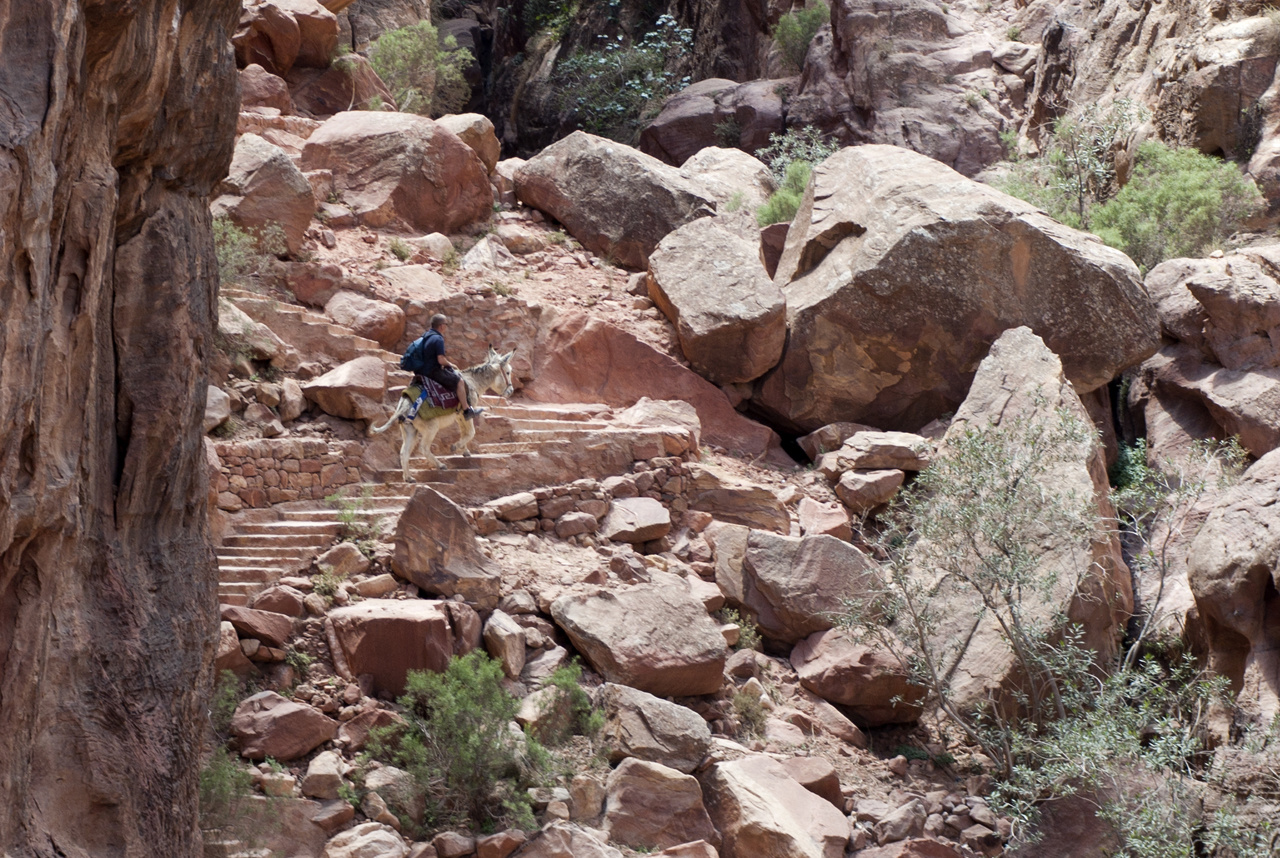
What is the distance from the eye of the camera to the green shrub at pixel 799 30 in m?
25.8

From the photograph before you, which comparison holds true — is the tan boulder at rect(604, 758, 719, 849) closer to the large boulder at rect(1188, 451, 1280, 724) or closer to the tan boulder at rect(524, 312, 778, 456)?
the large boulder at rect(1188, 451, 1280, 724)

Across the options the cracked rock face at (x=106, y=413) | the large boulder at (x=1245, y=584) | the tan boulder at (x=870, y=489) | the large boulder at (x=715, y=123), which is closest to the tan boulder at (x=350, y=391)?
the cracked rock face at (x=106, y=413)

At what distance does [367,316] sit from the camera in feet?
44.7

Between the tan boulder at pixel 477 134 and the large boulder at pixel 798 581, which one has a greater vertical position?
the tan boulder at pixel 477 134

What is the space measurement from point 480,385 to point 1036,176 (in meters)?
12.2

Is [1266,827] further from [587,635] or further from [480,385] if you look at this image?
[480,385]

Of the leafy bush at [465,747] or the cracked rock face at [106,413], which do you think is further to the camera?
the leafy bush at [465,747]

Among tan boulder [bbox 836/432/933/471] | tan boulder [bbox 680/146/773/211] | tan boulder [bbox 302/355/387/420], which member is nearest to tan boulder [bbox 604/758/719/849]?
tan boulder [bbox 302/355/387/420]

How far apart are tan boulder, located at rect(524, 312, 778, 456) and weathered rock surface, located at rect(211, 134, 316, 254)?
11.7 feet

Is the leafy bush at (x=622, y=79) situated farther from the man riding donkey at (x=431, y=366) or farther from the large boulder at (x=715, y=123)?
the man riding donkey at (x=431, y=366)

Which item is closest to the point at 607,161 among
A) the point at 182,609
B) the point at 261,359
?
the point at 261,359

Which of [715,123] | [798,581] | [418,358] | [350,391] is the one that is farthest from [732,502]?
[715,123]

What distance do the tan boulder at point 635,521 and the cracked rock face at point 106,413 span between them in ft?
17.0

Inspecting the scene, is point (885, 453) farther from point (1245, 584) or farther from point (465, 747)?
point (465, 747)
